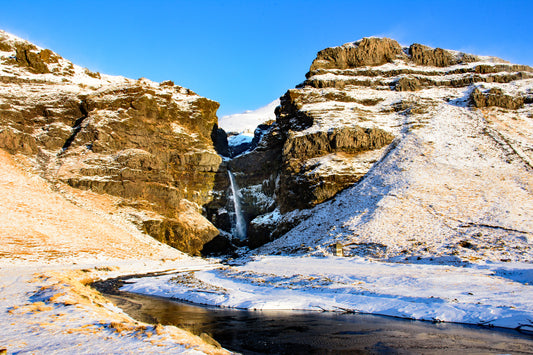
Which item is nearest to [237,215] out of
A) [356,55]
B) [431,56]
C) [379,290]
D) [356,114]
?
[356,114]

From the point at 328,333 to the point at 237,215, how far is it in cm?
5804

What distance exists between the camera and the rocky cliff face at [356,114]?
5891 cm

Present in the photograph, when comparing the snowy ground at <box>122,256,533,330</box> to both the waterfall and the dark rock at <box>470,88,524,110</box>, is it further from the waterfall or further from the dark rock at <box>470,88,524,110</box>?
the dark rock at <box>470,88,524,110</box>

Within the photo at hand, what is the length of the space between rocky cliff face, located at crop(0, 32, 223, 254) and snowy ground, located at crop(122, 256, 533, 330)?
34.4 meters

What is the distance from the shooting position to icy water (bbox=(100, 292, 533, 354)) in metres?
10.5

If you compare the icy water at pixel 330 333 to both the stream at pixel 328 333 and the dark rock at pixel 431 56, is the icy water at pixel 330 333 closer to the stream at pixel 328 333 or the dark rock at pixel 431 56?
the stream at pixel 328 333

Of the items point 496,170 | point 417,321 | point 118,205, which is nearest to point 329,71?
point 496,170

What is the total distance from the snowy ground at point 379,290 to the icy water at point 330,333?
102 cm

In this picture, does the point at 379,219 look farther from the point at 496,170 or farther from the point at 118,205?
the point at 118,205

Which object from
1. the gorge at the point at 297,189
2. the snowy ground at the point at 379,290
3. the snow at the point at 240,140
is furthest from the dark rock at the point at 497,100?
the snow at the point at 240,140

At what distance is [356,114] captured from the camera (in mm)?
69438

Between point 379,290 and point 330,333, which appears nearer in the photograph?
point 330,333

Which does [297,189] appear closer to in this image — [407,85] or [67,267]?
[67,267]

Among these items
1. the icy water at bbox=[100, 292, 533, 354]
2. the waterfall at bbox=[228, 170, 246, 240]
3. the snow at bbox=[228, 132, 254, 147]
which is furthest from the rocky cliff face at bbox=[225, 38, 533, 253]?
the snow at bbox=[228, 132, 254, 147]
